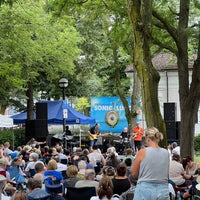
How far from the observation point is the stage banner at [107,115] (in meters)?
32.2

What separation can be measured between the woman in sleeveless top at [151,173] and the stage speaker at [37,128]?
49.3 feet

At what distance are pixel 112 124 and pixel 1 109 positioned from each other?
1040cm

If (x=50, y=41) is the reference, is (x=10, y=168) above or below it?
below

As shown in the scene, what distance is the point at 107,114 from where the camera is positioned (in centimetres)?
3222

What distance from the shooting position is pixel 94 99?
32.6 metres

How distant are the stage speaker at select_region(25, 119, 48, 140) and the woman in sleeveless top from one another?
15040mm

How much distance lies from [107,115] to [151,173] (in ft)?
85.5

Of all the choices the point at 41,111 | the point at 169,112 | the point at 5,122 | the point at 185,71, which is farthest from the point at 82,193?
the point at 5,122

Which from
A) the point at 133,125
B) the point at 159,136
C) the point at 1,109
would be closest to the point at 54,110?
the point at 133,125

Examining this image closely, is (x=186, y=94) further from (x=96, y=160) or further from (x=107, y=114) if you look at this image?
(x=107, y=114)

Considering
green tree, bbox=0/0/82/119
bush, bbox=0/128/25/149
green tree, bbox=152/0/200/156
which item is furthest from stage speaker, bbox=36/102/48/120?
bush, bbox=0/128/25/149

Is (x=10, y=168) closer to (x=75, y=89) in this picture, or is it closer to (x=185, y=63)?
(x=185, y=63)

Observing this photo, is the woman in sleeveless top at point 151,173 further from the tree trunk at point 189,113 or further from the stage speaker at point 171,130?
the stage speaker at point 171,130

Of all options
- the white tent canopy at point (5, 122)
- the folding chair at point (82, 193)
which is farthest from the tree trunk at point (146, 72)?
the white tent canopy at point (5, 122)
